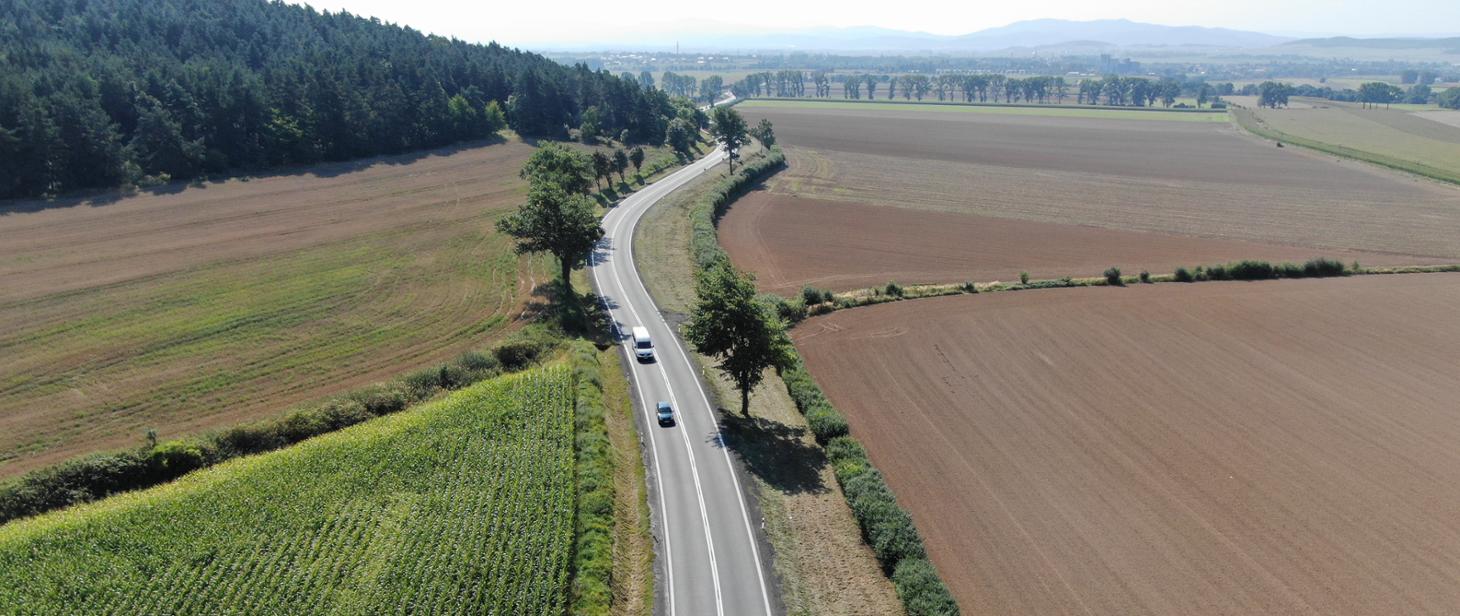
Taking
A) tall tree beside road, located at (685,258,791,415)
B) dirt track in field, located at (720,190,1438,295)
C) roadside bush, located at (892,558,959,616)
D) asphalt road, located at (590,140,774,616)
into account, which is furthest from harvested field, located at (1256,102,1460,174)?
roadside bush, located at (892,558,959,616)

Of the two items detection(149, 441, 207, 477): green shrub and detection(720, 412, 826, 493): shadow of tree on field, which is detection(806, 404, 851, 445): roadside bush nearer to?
detection(720, 412, 826, 493): shadow of tree on field

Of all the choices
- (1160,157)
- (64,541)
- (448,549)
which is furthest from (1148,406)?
(1160,157)

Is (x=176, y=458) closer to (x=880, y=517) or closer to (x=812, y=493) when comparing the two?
(x=812, y=493)

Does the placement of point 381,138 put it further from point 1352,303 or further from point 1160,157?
point 1160,157

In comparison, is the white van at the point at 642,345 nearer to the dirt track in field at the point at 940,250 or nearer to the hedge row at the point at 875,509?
the hedge row at the point at 875,509

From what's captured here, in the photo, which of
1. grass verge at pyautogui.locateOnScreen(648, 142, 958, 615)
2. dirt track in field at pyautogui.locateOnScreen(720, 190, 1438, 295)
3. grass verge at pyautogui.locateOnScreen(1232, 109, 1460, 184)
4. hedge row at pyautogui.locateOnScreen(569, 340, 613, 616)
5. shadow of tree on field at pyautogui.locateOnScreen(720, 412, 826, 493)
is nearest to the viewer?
hedge row at pyautogui.locateOnScreen(569, 340, 613, 616)

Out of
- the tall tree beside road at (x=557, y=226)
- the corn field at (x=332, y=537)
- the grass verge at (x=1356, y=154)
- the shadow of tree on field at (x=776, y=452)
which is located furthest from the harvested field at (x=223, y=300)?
the grass verge at (x=1356, y=154)

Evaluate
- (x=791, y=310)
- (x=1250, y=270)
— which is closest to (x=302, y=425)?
(x=791, y=310)
